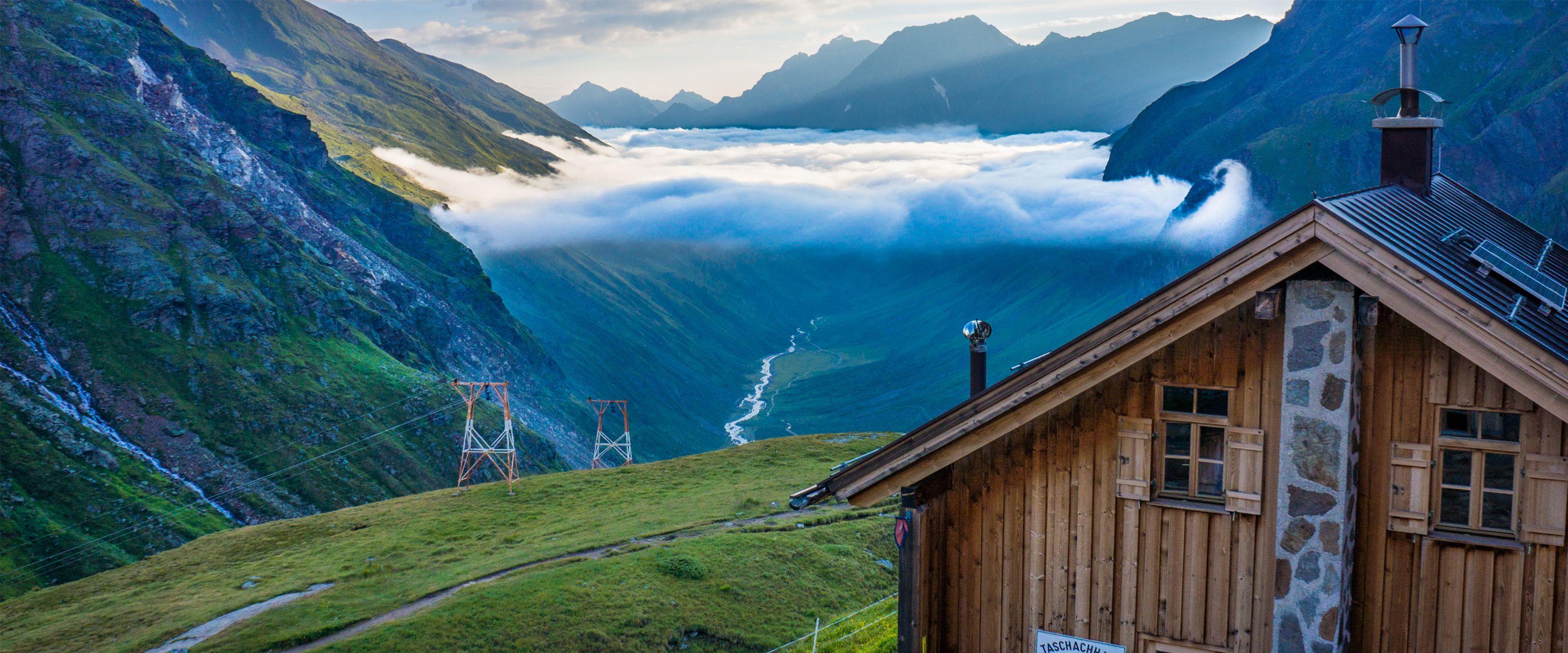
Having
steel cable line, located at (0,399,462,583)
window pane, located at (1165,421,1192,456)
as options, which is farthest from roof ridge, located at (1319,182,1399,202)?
steel cable line, located at (0,399,462,583)

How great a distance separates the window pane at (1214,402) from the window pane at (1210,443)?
0.88ft

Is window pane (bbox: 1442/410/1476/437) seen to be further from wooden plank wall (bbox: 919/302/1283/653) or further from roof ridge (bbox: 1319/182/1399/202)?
roof ridge (bbox: 1319/182/1399/202)

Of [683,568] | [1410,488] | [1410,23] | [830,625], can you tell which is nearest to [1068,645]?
[1410,488]

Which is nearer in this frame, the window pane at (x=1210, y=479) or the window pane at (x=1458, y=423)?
the window pane at (x=1458, y=423)

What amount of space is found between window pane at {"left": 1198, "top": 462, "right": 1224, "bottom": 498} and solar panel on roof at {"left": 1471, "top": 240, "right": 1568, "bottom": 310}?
513 cm

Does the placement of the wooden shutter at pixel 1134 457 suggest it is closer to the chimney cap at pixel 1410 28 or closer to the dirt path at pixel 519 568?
the chimney cap at pixel 1410 28

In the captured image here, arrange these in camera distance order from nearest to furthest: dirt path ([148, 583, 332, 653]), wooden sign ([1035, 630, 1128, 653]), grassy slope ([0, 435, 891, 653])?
wooden sign ([1035, 630, 1128, 653]) < dirt path ([148, 583, 332, 653]) < grassy slope ([0, 435, 891, 653])

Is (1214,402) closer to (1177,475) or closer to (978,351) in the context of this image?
(1177,475)

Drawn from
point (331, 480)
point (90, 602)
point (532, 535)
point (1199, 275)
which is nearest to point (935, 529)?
point (1199, 275)

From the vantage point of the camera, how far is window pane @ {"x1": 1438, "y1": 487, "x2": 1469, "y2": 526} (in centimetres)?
1460

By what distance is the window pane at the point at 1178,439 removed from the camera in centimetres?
1612

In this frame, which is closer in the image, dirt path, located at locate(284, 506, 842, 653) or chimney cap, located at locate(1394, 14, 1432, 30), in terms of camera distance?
chimney cap, located at locate(1394, 14, 1432, 30)

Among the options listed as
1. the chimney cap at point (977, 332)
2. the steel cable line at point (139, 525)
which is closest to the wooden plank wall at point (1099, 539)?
the chimney cap at point (977, 332)

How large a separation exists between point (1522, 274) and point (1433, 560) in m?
4.74
